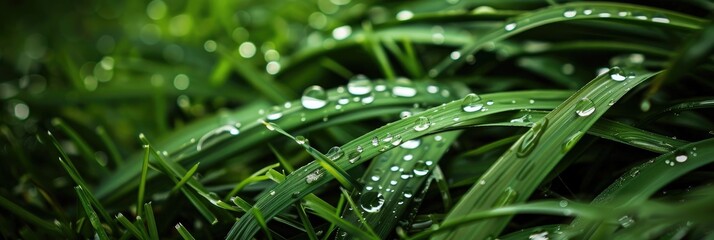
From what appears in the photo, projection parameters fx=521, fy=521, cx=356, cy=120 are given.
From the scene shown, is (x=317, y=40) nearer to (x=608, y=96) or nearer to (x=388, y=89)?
(x=388, y=89)

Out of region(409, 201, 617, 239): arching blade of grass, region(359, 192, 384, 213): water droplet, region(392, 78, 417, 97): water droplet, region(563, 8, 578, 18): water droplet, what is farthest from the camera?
region(392, 78, 417, 97): water droplet

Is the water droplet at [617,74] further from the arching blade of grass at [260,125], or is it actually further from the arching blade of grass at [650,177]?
the arching blade of grass at [260,125]

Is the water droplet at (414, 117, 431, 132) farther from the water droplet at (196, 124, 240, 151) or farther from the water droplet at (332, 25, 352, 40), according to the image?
the water droplet at (332, 25, 352, 40)

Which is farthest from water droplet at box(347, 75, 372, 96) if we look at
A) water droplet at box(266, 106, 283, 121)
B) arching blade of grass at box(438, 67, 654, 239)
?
arching blade of grass at box(438, 67, 654, 239)

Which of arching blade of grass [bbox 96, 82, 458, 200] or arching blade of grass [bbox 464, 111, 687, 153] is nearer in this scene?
arching blade of grass [bbox 464, 111, 687, 153]

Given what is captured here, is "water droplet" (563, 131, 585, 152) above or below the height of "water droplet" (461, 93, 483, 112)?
below

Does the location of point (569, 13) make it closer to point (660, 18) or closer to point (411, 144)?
point (660, 18)
